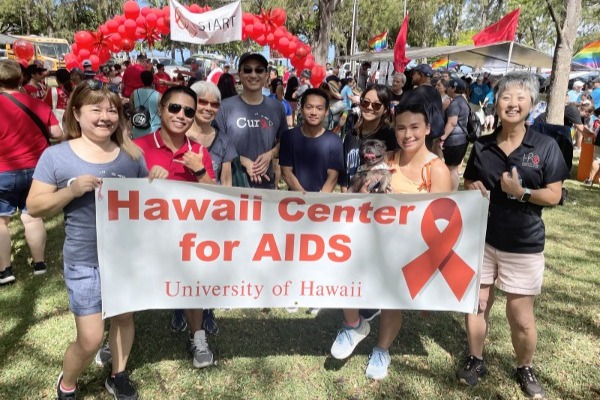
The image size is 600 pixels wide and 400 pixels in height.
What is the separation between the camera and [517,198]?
2484 mm

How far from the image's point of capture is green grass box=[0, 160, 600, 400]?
113 inches

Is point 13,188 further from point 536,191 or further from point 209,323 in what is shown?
point 536,191

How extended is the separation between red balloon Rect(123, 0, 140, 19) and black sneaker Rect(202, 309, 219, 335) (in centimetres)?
891

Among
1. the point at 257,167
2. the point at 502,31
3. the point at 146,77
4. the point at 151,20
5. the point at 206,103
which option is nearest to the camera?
the point at 206,103

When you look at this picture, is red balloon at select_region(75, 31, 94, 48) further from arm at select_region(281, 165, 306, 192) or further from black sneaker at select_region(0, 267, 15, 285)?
arm at select_region(281, 165, 306, 192)

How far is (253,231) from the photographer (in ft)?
8.59

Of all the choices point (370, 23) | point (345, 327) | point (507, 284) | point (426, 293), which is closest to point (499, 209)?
point (507, 284)

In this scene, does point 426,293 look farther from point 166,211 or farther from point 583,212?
point 583,212

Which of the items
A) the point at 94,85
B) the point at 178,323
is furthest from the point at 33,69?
the point at 94,85

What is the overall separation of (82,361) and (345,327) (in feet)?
5.33

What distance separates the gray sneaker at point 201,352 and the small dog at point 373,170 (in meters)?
1.42

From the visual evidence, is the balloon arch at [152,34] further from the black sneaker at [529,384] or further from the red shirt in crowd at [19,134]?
the black sneaker at [529,384]

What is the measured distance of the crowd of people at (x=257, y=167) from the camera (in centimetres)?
229

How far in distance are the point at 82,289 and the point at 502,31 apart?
537 inches
